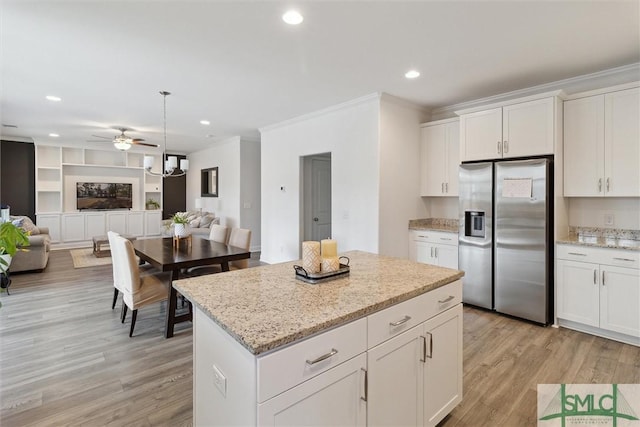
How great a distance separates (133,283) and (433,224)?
13.0 feet

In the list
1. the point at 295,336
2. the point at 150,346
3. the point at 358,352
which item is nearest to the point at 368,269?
the point at 358,352

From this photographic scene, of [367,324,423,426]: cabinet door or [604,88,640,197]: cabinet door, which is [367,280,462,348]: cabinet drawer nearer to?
[367,324,423,426]: cabinet door

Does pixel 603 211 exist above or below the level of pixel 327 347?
above

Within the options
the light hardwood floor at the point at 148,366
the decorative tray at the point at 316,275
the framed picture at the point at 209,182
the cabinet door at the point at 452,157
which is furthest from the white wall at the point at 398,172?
the framed picture at the point at 209,182

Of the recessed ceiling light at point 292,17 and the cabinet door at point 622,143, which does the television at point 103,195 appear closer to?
the recessed ceiling light at point 292,17

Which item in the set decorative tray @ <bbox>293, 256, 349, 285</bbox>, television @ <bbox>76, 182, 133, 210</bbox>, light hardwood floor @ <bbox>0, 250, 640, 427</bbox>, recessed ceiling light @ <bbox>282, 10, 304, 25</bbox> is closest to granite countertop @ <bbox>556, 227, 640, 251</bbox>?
light hardwood floor @ <bbox>0, 250, 640, 427</bbox>

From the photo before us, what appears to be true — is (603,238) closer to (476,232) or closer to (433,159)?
(476,232)

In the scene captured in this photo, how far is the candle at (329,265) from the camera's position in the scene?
1871 millimetres

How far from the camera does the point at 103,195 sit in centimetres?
859

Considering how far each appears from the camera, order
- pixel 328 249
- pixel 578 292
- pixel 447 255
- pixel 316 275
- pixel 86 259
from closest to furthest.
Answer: pixel 316 275 → pixel 328 249 → pixel 578 292 → pixel 447 255 → pixel 86 259

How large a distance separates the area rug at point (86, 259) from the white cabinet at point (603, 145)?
294 inches

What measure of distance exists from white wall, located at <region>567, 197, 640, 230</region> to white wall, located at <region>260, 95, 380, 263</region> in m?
2.22

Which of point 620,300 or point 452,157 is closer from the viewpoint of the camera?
point 620,300

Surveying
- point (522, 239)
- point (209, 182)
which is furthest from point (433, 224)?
point (209, 182)
